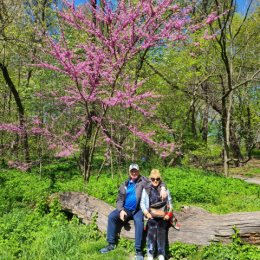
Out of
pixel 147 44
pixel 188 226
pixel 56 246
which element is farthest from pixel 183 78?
pixel 56 246

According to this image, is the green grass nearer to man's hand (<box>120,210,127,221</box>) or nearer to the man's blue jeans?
the man's blue jeans

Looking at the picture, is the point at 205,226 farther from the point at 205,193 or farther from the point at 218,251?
the point at 205,193

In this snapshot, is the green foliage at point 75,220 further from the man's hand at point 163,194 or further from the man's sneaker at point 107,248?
the man's hand at point 163,194

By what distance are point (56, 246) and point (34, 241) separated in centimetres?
75

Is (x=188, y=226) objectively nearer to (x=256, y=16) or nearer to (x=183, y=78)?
(x=183, y=78)

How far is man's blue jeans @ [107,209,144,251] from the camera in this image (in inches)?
233

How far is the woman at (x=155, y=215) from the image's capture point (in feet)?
18.9

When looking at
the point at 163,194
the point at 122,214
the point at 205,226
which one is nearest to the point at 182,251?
the point at 205,226

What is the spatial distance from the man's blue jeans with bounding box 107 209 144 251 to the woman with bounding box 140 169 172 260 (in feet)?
0.58

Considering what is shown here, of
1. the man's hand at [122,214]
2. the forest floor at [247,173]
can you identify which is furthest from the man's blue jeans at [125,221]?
the forest floor at [247,173]

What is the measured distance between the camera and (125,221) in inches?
262

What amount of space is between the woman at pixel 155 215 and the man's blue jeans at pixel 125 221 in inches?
7.0

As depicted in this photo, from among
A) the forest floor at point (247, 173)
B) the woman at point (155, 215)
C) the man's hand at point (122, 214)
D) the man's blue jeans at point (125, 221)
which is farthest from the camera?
the forest floor at point (247, 173)

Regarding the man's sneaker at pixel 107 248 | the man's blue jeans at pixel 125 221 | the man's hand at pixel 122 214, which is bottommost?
the man's sneaker at pixel 107 248
